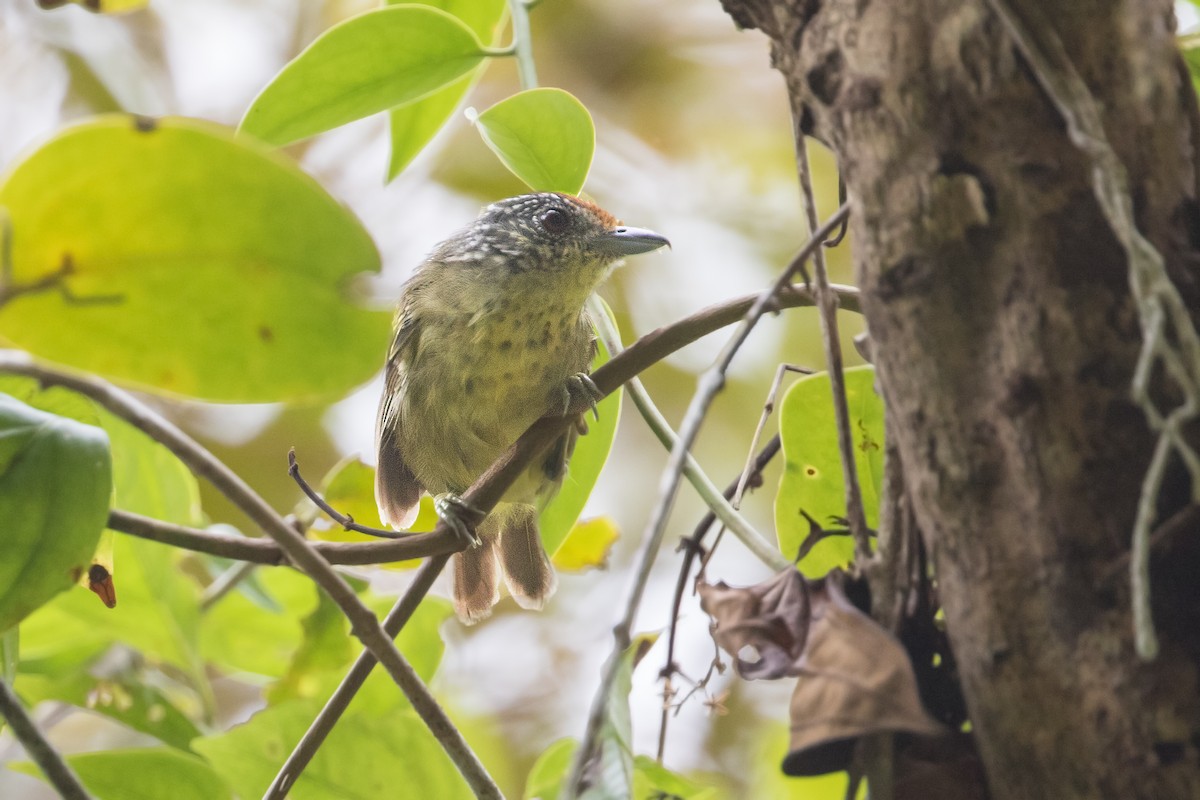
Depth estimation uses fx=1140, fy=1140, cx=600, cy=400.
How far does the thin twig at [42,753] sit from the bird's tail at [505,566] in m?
1.44

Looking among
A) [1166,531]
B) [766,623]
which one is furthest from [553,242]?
[1166,531]

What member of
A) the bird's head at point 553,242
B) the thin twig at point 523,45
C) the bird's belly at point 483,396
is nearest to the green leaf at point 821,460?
the thin twig at point 523,45

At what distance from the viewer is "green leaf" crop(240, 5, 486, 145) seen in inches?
60.5

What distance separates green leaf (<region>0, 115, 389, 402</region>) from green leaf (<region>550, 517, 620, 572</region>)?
128 centimetres

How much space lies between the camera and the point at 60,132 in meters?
0.86

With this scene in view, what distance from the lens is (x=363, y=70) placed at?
5.17 ft

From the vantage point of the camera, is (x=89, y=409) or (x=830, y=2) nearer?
(x=830, y=2)

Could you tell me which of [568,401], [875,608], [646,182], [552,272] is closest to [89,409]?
[875,608]

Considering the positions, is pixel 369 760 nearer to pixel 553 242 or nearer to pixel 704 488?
pixel 704 488

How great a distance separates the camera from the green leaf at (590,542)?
7.12 ft

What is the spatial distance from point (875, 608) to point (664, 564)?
11.5ft

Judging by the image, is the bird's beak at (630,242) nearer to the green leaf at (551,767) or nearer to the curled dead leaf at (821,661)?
the green leaf at (551,767)

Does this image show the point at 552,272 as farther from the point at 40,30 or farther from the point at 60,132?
the point at 40,30

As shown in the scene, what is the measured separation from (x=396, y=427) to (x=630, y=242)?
70 cm
